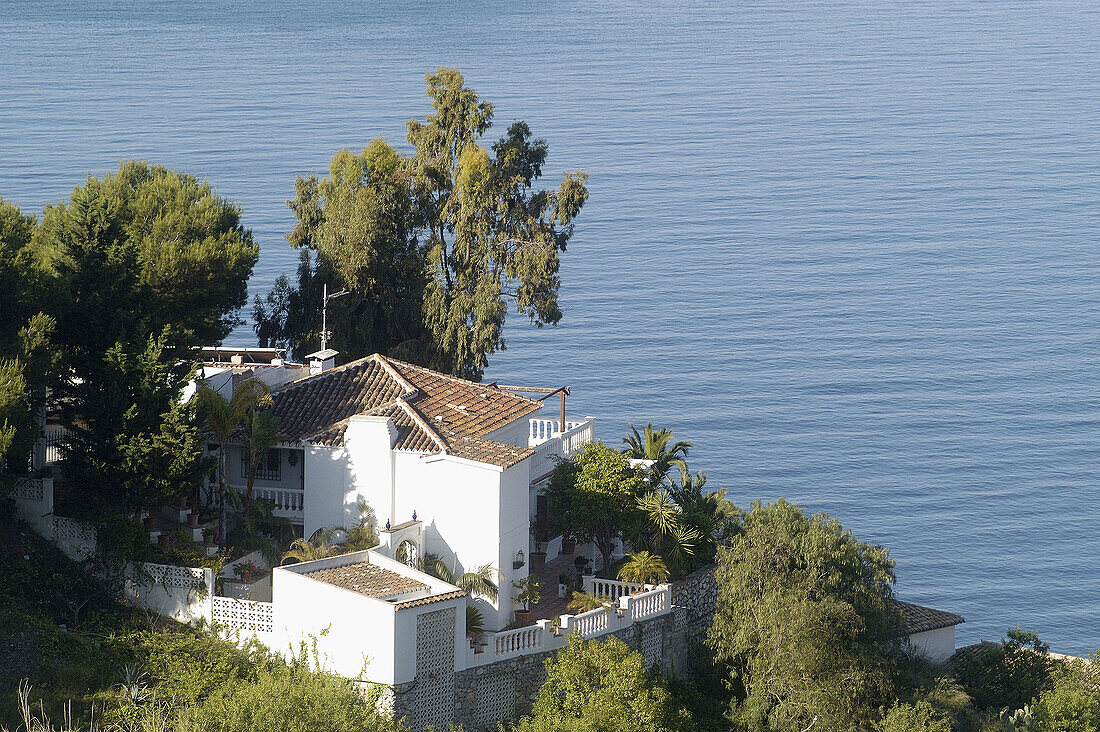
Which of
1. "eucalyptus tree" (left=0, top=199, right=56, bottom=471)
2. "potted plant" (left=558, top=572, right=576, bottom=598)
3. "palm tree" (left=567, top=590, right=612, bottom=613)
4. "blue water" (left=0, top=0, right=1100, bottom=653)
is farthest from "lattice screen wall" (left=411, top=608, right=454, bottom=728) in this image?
"blue water" (left=0, top=0, right=1100, bottom=653)

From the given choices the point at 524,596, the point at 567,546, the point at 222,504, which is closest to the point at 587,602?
the point at 524,596

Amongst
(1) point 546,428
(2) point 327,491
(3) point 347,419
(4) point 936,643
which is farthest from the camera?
(4) point 936,643

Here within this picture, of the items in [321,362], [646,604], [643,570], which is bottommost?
[646,604]

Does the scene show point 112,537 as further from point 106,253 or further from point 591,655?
point 591,655

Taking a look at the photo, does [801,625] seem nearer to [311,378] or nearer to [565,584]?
[565,584]

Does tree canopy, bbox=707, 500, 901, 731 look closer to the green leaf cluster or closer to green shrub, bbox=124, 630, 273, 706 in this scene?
green shrub, bbox=124, 630, 273, 706

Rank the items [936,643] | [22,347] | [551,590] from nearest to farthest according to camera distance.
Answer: [22,347] < [551,590] < [936,643]

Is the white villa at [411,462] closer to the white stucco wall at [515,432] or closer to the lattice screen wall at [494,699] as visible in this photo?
the white stucco wall at [515,432]
